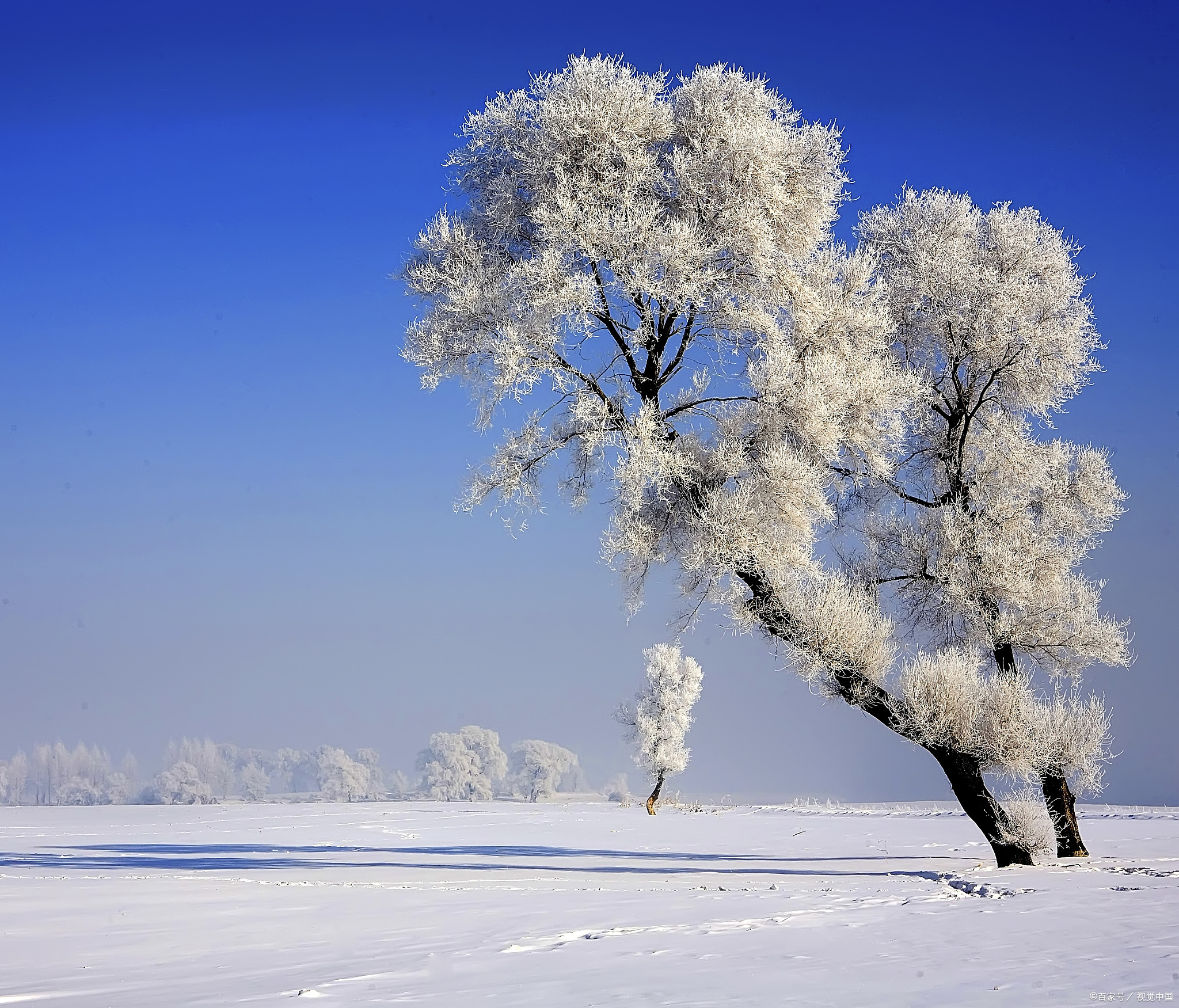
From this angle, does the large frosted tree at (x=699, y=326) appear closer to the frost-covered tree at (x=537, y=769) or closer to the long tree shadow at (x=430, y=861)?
the long tree shadow at (x=430, y=861)

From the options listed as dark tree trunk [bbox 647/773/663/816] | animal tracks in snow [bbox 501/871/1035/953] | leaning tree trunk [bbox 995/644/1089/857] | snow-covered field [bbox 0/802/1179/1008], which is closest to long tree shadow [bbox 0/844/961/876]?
snow-covered field [bbox 0/802/1179/1008]

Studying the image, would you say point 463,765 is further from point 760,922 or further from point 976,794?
point 760,922

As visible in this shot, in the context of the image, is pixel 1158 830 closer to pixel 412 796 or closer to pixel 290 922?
pixel 290 922

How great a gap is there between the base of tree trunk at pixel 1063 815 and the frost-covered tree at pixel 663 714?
34.0 meters

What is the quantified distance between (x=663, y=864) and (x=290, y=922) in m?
9.62

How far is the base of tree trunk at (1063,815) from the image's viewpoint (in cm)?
1927

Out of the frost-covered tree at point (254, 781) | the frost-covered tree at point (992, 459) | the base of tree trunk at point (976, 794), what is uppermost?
the frost-covered tree at point (992, 459)

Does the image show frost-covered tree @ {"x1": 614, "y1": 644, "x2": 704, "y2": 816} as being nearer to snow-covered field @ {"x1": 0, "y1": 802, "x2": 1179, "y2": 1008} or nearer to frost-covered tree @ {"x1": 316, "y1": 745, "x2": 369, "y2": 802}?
snow-covered field @ {"x1": 0, "y1": 802, "x2": 1179, "y2": 1008}

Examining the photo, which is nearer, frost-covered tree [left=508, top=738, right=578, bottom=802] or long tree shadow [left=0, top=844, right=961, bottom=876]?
long tree shadow [left=0, top=844, right=961, bottom=876]

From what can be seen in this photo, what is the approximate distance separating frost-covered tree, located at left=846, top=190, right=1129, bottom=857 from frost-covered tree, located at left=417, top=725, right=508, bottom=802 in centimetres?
8361

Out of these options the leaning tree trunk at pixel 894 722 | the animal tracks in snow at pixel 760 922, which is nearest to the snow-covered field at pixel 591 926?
the animal tracks in snow at pixel 760 922

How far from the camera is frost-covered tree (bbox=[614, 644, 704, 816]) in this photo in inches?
2112

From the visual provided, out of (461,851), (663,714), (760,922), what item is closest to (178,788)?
(663,714)

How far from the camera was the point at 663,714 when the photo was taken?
54.3 meters
